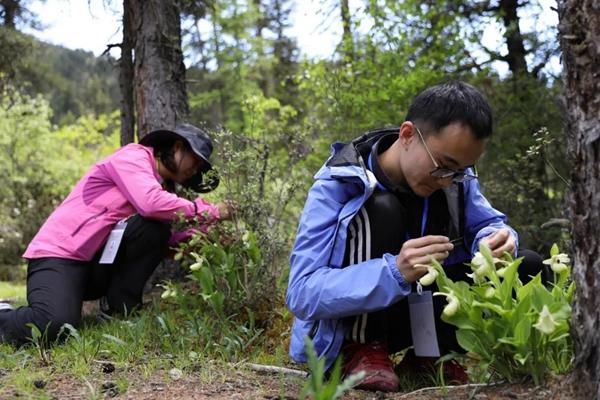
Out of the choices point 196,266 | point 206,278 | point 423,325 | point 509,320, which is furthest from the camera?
point 206,278

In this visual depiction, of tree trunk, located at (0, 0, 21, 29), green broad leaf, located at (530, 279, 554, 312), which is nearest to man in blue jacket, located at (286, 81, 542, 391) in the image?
green broad leaf, located at (530, 279, 554, 312)

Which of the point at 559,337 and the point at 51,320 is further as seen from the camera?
the point at 51,320

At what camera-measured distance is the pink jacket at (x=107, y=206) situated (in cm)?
341

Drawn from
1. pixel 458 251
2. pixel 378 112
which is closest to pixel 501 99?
pixel 378 112

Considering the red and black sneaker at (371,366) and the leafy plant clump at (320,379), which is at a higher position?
the leafy plant clump at (320,379)

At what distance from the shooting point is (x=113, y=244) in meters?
3.46

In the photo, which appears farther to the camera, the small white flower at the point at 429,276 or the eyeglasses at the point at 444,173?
the eyeglasses at the point at 444,173

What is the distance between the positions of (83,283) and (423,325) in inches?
80.7

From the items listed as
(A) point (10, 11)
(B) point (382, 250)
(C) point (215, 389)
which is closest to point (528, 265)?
(B) point (382, 250)

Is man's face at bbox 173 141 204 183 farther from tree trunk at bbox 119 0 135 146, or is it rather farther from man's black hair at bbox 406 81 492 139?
man's black hair at bbox 406 81 492 139

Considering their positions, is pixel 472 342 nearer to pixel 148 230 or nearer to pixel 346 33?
pixel 148 230

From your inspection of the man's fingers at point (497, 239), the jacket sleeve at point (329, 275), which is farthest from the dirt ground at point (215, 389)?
the man's fingers at point (497, 239)

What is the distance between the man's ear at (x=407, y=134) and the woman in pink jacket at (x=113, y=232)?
1368 mm

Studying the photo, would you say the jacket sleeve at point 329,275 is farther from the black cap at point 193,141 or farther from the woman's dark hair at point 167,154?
the woman's dark hair at point 167,154
